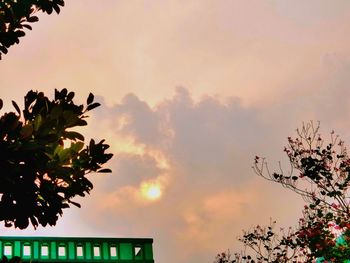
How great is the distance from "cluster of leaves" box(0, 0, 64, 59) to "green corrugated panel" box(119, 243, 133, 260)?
6927 mm

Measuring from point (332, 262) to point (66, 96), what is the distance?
43.6 feet

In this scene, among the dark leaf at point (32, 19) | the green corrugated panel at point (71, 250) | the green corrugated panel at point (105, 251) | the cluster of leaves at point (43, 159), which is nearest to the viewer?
the cluster of leaves at point (43, 159)

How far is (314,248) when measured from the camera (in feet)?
64.3

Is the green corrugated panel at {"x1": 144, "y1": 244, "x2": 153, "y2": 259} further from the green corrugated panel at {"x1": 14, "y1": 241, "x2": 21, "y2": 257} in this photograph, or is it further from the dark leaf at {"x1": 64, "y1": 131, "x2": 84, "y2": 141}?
the dark leaf at {"x1": 64, "y1": 131, "x2": 84, "y2": 141}

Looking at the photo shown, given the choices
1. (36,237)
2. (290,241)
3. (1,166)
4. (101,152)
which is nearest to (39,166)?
(1,166)

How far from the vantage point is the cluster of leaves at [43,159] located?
24.9 feet

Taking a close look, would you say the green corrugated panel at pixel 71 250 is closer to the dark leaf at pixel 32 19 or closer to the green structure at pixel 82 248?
the green structure at pixel 82 248

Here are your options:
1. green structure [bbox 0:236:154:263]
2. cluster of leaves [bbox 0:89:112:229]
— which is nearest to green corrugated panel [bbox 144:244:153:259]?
green structure [bbox 0:236:154:263]

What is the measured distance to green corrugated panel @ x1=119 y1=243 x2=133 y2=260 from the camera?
14648 millimetres

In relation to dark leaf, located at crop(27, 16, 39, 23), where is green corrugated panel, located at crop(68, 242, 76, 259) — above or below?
below

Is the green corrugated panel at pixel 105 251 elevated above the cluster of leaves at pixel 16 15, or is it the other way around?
the cluster of leaves at pixel 16 15

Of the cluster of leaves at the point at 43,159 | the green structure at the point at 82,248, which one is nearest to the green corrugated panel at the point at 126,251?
the green structure at the point at 82,248

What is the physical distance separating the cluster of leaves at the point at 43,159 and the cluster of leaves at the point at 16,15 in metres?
1.45

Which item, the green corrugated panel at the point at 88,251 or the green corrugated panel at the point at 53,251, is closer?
the green corrugated panel at the point at 53,251
